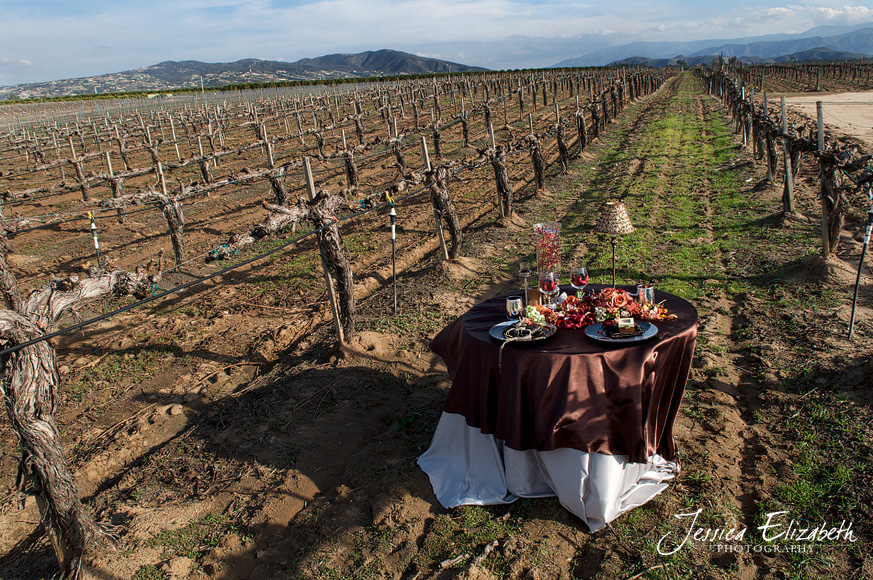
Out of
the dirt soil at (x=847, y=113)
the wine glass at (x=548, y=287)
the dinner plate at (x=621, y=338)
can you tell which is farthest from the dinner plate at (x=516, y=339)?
the dirt soil at (x=847, y=113)

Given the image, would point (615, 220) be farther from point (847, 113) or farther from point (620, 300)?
point (847, 113)

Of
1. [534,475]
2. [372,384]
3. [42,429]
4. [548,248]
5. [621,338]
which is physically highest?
[548,248]

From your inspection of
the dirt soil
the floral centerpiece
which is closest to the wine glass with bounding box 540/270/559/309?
the floral centerpiece

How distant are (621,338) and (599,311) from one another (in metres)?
0.42

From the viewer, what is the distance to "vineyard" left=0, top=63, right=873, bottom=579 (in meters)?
3.84

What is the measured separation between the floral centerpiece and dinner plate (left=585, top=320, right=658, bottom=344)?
0.08m

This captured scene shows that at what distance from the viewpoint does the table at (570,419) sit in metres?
3.79

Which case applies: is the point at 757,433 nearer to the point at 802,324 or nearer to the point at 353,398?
the point at 802,324

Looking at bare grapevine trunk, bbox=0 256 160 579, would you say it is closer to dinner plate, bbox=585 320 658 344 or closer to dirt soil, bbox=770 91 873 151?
dinner plate, bbox=585 320 658 344

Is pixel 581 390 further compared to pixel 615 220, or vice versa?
pixel 615 220

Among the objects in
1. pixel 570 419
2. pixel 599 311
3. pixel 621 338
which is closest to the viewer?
pixel 570 419

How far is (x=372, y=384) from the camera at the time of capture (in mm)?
6199

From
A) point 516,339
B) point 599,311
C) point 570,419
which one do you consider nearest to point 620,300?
point 599,311

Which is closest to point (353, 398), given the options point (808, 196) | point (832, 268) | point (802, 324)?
point (802, 324)
